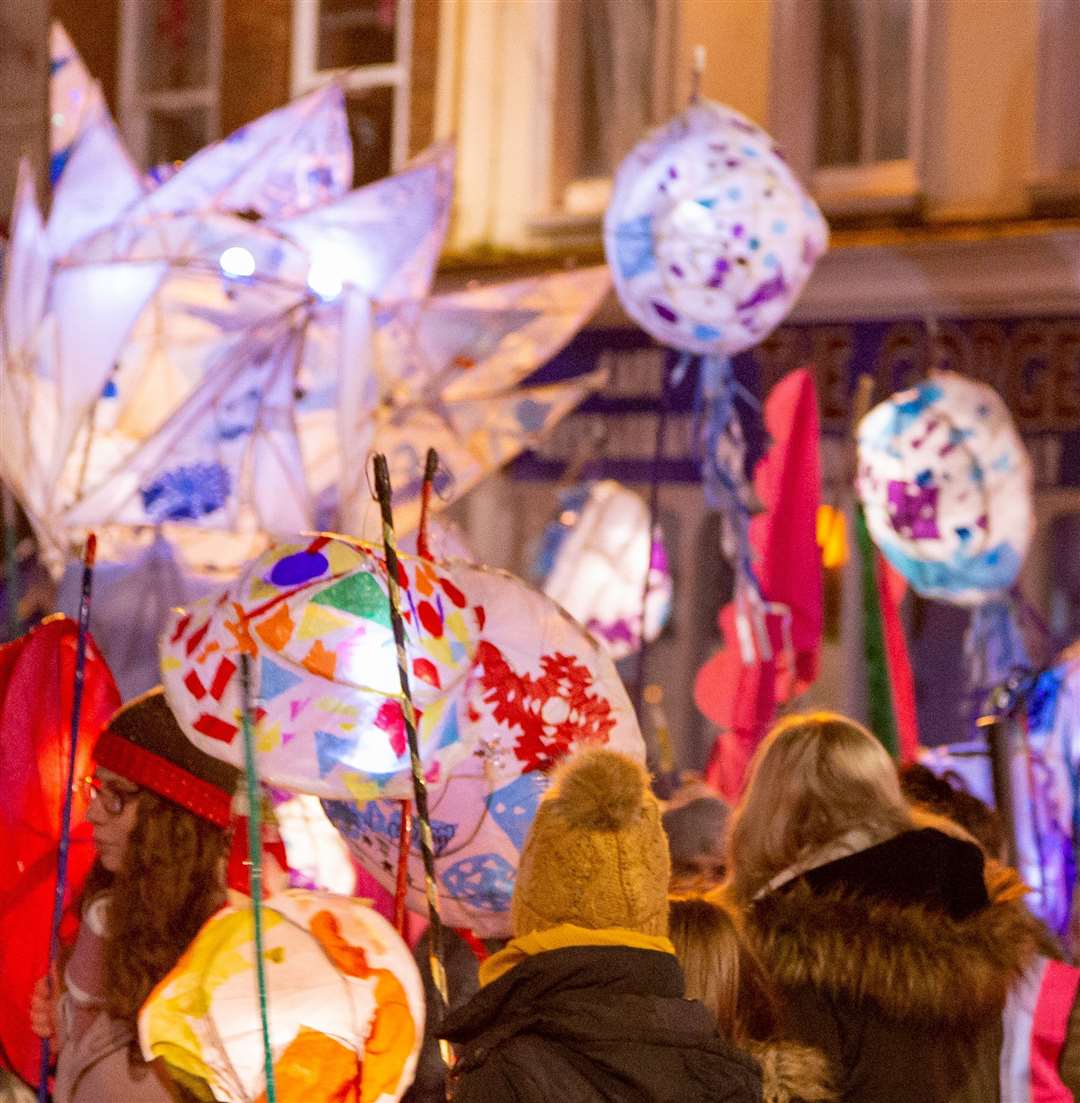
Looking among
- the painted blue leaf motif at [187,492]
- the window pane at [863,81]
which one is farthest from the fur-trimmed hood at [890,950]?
the window pane at [863,81]

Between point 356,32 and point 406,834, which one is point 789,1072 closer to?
point 406,834

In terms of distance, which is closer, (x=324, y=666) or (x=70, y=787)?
(x=324, y=666)

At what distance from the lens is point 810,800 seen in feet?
11.7

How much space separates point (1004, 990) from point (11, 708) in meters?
1.80

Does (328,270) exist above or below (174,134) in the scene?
below

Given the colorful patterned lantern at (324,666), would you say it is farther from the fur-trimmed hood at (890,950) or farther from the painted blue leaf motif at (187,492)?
the painted blue leaf motif at (187,492)

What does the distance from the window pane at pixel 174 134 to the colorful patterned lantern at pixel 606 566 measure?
19.9 ft

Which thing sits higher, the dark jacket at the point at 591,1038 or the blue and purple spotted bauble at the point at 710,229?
the blue and purple spotted bauble at the point at 710,229

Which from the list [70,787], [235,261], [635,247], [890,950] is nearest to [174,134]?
[235,261]

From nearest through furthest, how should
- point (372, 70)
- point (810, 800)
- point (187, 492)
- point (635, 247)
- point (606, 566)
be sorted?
point (810, 800)
point (635, 247)
point (187, 492)
point (606, 566)
point (372, 70)

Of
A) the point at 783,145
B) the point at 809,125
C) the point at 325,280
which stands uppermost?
the point at 809,125

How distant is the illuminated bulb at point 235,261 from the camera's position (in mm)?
7496

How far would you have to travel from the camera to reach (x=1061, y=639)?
1058cm

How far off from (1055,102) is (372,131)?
4.85m
